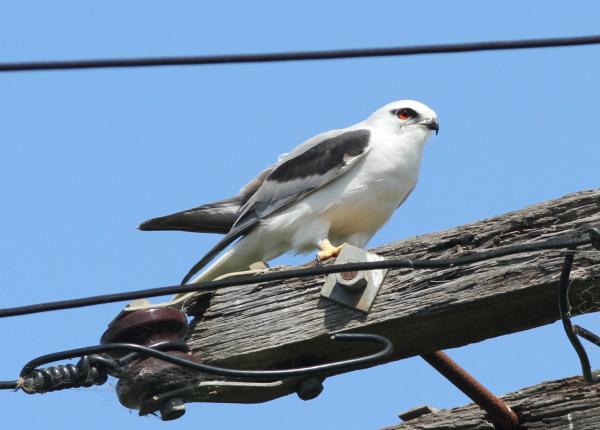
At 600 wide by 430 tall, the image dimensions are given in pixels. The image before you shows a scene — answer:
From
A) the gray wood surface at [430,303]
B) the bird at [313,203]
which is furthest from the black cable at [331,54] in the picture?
the bird at [313,203]

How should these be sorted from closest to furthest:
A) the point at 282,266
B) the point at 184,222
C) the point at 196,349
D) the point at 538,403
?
the point at 538,403 → the point at 196,349 → the point at 282,266 → the point at 184,222

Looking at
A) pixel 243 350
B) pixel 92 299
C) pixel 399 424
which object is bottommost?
pixel 399 424

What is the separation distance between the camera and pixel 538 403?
195 inches

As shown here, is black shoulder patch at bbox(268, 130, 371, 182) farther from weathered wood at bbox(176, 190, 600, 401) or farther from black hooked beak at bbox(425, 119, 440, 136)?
weathered wood at bbox(176, 190, 600, 401)

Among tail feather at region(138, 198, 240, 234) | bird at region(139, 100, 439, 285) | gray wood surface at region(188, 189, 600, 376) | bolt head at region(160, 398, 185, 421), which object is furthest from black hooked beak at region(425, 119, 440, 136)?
bolt head at region(160, 398, 185, 421)

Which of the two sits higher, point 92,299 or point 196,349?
A: point 92,299

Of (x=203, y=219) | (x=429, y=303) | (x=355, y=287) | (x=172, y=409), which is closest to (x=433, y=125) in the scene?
(x=203, y=219)

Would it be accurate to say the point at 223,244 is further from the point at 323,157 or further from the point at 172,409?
the point at 172,409

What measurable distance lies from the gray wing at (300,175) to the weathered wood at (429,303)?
222 centimetres

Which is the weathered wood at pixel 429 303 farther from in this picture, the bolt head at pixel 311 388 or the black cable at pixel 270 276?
the black cable at pixel 270 276

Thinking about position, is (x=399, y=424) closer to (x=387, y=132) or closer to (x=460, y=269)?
(x=460, y=269)

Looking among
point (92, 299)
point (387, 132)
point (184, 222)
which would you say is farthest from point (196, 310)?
point (387, 132)

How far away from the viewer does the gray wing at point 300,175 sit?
25.2 feet

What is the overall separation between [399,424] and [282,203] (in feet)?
8.98
